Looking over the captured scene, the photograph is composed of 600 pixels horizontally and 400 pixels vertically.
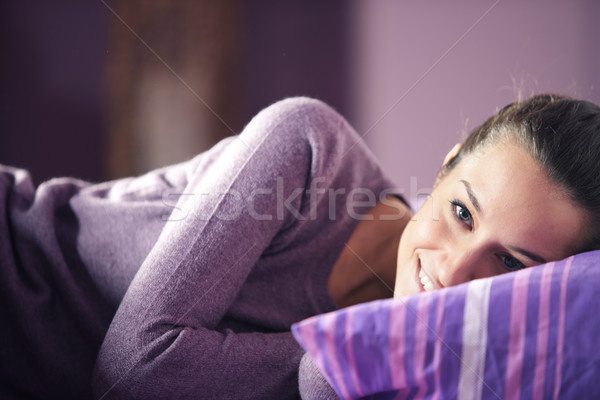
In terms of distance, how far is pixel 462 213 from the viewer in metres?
0.74

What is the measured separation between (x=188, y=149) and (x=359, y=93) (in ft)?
2.66

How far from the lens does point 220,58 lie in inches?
99.0

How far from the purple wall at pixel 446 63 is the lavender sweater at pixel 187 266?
0.85m

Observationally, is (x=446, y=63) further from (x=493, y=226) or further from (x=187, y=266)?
(x=187, y=266)

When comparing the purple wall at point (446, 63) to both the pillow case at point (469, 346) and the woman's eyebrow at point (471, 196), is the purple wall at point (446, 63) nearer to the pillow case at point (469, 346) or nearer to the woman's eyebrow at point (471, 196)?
the woman's eyebrow at point (471, 196)

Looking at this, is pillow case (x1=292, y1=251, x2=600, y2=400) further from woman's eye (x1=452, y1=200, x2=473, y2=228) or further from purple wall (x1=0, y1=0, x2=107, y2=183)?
purple wall (x1=0, y1=0, x2=107, y2=183)

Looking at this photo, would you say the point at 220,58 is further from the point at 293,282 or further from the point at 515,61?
the point at 293,282

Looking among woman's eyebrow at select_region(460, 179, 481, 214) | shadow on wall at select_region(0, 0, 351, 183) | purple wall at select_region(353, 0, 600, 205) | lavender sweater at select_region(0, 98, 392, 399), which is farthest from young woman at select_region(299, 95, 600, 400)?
shadow on wall at select_region(0, 0, 351, 183)

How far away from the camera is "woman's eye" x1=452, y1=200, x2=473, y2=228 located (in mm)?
736

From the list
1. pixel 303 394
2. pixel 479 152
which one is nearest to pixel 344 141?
pixel 479 152

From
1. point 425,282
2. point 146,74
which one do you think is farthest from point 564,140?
point 146,74

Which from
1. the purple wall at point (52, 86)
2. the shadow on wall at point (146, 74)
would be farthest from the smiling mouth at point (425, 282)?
the purple wall at point (52, 86)

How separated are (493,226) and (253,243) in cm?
31

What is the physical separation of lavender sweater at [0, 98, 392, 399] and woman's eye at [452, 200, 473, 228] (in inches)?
7.7
